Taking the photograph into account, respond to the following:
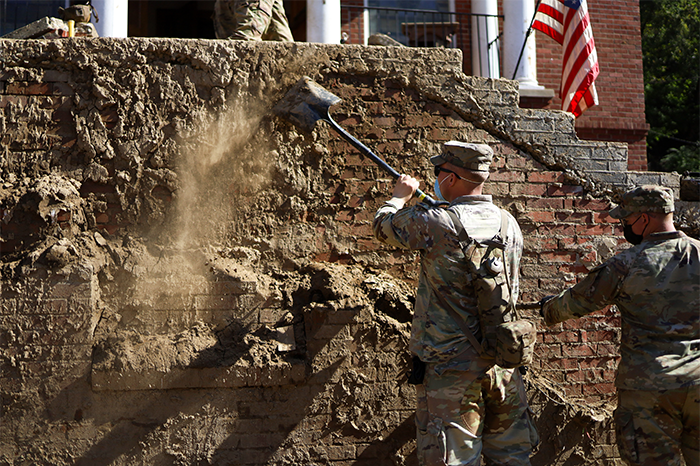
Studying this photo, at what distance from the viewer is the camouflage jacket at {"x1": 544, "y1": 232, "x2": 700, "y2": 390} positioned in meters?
2.85

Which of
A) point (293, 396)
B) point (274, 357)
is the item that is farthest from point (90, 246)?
point (293, 396)

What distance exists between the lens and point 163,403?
3.49m

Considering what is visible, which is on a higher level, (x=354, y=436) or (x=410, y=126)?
(x=410, y=126)

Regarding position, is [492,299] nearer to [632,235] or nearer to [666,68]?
[632,235]

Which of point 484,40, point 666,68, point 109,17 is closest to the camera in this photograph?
point 109,17

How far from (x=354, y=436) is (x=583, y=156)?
235 cm

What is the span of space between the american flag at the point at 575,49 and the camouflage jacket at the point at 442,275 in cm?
304

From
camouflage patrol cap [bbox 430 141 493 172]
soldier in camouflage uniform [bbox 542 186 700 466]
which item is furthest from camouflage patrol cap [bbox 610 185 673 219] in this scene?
camouflage patrol cap [bbox 430 141 493 172]

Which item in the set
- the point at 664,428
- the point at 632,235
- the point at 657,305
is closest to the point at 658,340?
the point at 657,305

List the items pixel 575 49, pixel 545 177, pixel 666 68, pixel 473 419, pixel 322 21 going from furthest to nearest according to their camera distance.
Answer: pixel 666 68
pixel 322 21
pixel 575 49
pixel 545 177
pixel 473 419

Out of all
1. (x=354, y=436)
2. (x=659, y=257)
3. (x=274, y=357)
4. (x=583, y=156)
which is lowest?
(x=354, y=436)

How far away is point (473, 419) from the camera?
286 centimetres

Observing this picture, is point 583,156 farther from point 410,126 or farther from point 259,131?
point 259,131

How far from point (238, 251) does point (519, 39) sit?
5.57 m
